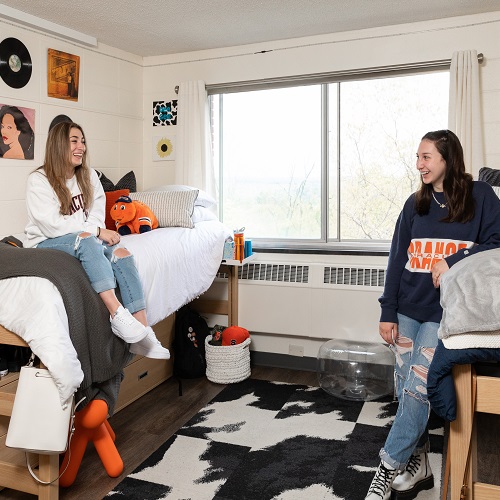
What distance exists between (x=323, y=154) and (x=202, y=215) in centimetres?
94

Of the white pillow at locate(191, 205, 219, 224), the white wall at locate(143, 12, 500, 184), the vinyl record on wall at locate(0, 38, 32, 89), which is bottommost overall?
the white pillow at locate(191, 205, 219, 224)

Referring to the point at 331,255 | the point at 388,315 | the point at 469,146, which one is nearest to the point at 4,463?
the point at 388,315

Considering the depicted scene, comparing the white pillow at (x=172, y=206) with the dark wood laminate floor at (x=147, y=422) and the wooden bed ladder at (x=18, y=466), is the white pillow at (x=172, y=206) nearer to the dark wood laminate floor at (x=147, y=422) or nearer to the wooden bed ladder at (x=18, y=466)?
the dark wood laminate floor at (x=147, y=422)

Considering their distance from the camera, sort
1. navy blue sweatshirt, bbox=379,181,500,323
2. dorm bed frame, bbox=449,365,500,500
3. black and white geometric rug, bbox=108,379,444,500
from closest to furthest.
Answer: dorm bed frame, bbox=449,365,500,500 < navy blue sweatshirt, bbox=379,181,500,323 < black and white geometric rug, bbox=108,379,444,500

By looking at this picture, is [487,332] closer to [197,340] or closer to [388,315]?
[388,315]

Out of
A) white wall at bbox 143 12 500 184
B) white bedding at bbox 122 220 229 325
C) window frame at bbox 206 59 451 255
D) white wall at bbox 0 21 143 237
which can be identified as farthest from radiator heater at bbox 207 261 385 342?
white wall at bbox 0 21 143 237

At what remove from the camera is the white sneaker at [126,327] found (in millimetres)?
2238

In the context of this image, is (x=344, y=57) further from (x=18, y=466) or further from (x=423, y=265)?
(x=18, y=466)

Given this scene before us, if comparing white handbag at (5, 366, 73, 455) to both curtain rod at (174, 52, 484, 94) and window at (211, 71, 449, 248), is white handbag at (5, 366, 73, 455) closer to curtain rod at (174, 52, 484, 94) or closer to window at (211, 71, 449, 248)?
window at (211, 71, 449, 248)

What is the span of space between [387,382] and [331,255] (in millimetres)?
927

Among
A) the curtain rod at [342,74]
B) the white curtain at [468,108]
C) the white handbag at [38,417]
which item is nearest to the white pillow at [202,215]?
the curtain rod at [342,74]

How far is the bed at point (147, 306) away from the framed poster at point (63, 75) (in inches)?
44.0

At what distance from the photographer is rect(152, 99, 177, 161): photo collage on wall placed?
14.0 feet

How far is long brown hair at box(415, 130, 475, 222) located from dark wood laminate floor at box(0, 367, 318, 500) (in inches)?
67.3
